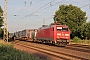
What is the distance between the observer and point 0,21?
58750 millimetres

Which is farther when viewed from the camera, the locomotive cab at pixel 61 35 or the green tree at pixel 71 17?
the green tree at pixel 71 17

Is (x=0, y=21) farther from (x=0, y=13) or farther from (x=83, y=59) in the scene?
(x=83, y=59)

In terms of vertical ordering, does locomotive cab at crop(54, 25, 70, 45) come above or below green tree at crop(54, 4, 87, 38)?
below

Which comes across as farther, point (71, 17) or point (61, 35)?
point (71, 17)

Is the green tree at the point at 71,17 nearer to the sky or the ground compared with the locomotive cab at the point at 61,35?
nearer to the sky

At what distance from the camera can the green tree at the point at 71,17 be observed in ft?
219

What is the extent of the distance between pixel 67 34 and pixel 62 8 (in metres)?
45.0

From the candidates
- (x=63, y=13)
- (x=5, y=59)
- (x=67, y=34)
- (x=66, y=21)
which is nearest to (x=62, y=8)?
(x=63, y=13)

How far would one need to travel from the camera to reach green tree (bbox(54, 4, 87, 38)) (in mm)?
66812

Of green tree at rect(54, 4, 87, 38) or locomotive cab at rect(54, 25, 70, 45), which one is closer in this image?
locomotive cab at rect(54, 25, 70, 45)

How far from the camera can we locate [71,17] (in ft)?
223

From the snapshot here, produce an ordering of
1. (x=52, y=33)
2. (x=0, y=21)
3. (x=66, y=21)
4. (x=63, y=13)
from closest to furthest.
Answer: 1. (x=52, y=33)
2. (x=0, y=21)
3. (x=66, y=21)
4. (x=63, y=13)

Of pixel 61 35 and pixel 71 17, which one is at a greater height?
pixel 71 17

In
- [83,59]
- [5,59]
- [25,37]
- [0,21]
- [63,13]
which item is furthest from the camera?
[63,13]
